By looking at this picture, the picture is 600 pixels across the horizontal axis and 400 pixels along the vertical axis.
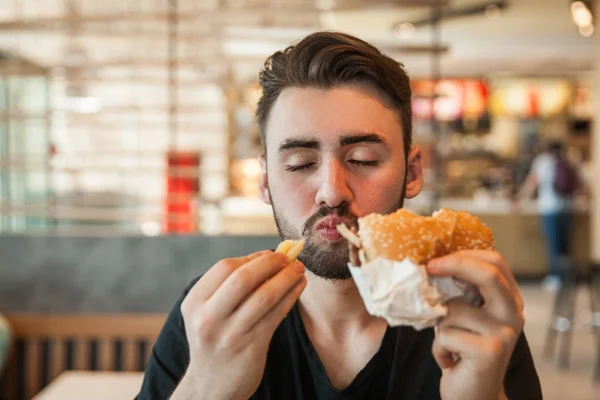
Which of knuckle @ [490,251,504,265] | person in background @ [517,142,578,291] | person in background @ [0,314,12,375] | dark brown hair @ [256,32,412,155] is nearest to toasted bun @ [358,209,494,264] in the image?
knuckle @ [490,251,504,265]

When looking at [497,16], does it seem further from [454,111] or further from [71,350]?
[71,350]

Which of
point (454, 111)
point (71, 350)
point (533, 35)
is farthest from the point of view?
point (454, 111)

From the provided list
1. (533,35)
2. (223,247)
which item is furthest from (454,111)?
(223,247)

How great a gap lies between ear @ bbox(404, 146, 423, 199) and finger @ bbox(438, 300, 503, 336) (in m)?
0.59

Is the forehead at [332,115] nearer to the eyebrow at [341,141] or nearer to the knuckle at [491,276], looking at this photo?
the eyebrow at [341,141]

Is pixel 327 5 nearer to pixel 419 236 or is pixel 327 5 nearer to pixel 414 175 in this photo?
pixel 414 175

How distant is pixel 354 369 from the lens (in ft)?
5.03

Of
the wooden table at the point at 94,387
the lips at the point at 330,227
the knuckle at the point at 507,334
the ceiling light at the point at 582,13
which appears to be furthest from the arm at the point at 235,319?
the ceiling light at the point at 582,13

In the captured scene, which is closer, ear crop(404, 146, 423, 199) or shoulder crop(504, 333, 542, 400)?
shoulder crop(504, 333, 542, 400)

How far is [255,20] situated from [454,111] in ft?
17.6

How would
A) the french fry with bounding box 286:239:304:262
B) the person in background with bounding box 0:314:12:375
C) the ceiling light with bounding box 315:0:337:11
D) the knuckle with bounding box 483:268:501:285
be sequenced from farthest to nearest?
the ceiling light with bounding box 315:0:337:11 < the person in background with bounding box 0:314:12:375 < the french fry with bounding box 286:239:304:262 < the knuckle with bounding box 483:268:501:285

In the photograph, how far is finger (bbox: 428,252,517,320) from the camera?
1.03 m

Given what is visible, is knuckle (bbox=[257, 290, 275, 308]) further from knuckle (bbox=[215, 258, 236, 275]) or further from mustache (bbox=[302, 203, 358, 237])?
mustache (bbox=[302, 203, 358, 237])

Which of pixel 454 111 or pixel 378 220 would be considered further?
pixel 454 111
